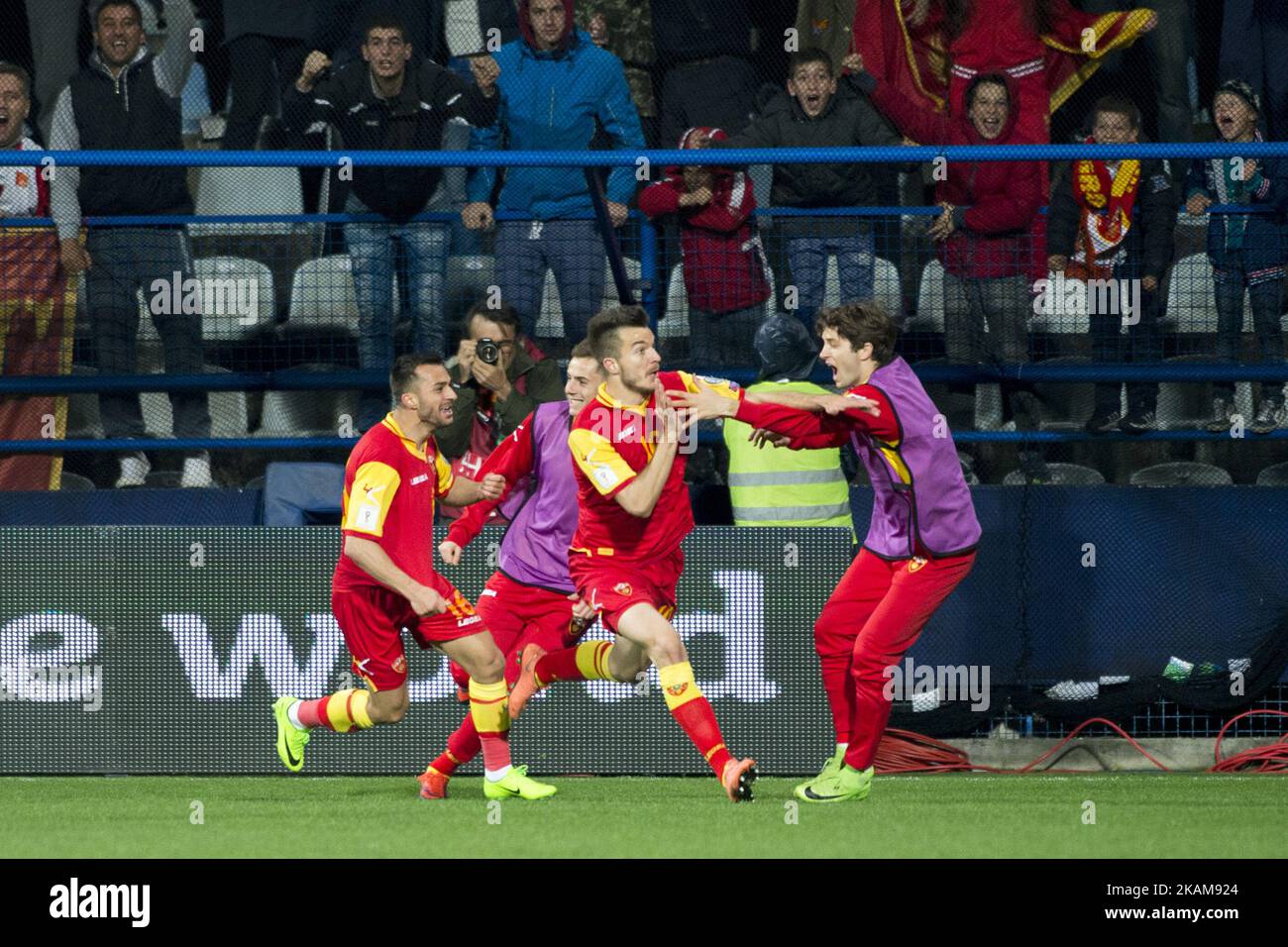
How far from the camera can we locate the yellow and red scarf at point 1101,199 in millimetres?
10992

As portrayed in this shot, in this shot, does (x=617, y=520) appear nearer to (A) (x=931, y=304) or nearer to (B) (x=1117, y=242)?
(A) (x=931, y=304)

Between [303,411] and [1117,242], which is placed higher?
[1117,242]

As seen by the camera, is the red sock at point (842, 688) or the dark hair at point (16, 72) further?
the dark hair at point (16, 72)

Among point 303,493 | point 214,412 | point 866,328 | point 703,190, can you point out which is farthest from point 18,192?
point 866,328

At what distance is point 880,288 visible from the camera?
10852 millimetres

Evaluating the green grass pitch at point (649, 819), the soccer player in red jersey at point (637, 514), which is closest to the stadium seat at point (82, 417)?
the green grass pitch at point (649, 819)

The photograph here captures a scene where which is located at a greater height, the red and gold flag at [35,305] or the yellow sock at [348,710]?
the red and gold flag at [35,305]

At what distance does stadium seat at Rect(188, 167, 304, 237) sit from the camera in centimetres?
1216

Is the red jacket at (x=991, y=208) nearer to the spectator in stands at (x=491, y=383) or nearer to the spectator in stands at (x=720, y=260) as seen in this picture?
the spectator in stands at (x=720, y=260)

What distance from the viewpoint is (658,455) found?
26.0 ft

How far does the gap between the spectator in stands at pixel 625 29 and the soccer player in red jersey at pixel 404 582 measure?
4.05 m

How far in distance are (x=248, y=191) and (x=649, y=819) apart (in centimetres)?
603

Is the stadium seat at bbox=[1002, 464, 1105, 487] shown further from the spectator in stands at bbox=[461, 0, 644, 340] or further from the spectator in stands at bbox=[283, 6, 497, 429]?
the spectator in stands at bbox=[283, 6, 497, 429]

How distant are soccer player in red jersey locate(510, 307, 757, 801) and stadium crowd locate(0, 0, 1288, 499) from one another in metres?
1.69
